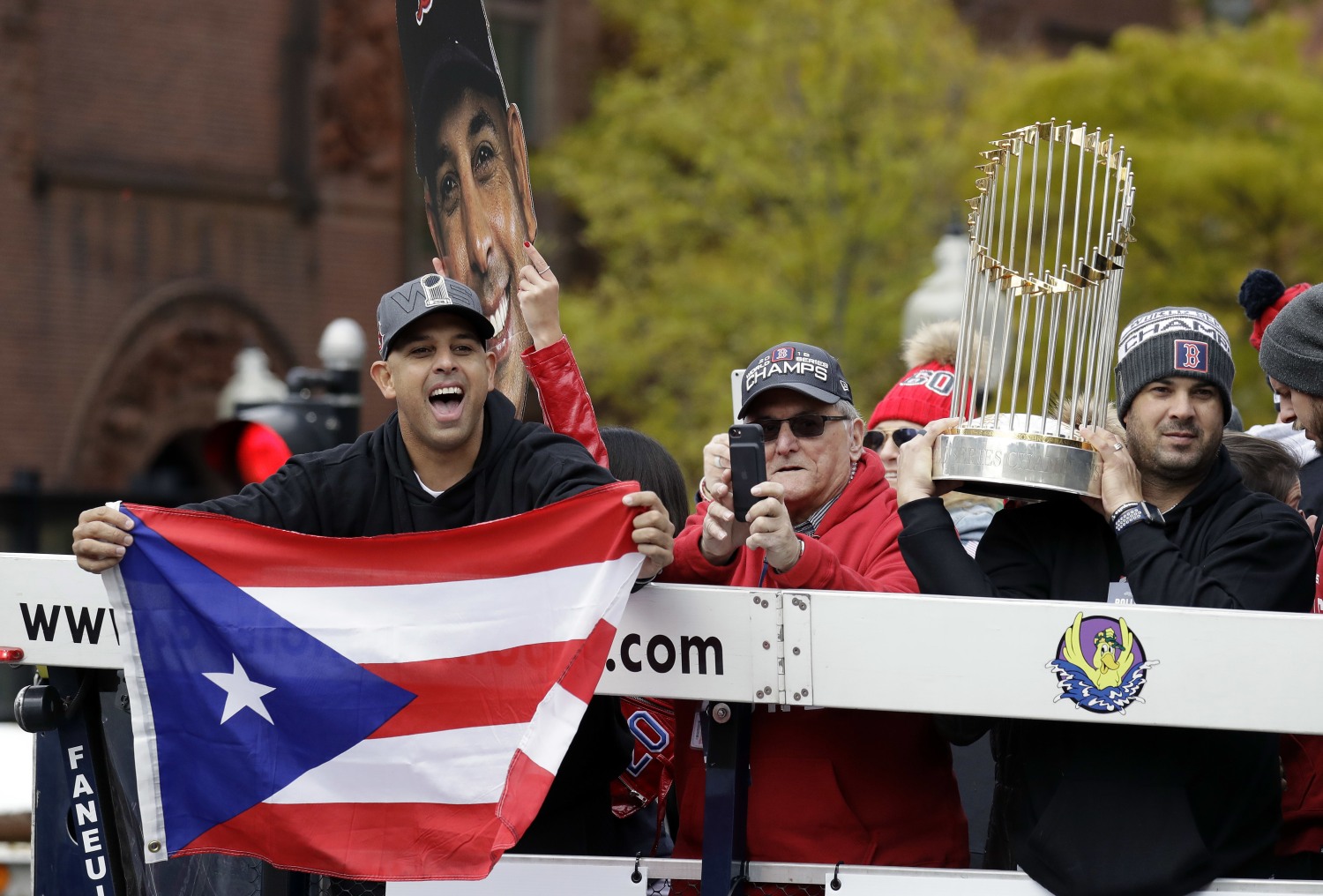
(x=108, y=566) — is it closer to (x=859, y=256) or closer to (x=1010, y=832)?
(x=1010, y=832)

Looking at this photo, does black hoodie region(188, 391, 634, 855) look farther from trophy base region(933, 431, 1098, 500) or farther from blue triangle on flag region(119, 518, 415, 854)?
trophy base region(933, 431, 1098, 500)

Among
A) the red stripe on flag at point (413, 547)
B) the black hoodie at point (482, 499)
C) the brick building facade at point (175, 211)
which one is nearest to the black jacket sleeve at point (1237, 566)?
the red stripe on flag at point (413, 547)

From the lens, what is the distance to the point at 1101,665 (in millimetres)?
3773

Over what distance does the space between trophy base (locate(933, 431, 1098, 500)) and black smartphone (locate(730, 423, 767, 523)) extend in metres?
0.51

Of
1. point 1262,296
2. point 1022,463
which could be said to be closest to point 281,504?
point 1022,463

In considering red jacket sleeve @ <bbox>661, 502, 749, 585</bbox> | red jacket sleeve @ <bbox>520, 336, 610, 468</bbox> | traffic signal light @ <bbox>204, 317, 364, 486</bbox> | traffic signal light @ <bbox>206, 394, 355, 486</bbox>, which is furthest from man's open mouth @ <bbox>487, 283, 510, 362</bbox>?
traffic signal light @ <bbox>206, 394, 355, 486</bbox>

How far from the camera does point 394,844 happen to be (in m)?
4.07

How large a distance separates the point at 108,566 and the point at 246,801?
63 cm

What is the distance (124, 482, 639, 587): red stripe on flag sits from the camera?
4.03 meters

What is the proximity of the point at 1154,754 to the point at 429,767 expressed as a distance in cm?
162

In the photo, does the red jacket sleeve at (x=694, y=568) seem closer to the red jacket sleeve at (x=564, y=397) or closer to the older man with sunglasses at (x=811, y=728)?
the older man with sunglasses at (x=811, y=728)

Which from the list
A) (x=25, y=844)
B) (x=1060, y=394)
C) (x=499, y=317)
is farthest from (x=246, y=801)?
(x=25, y=844)

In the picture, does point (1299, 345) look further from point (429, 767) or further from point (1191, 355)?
point (429, 767)

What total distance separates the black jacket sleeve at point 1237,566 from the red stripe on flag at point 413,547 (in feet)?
3.69
